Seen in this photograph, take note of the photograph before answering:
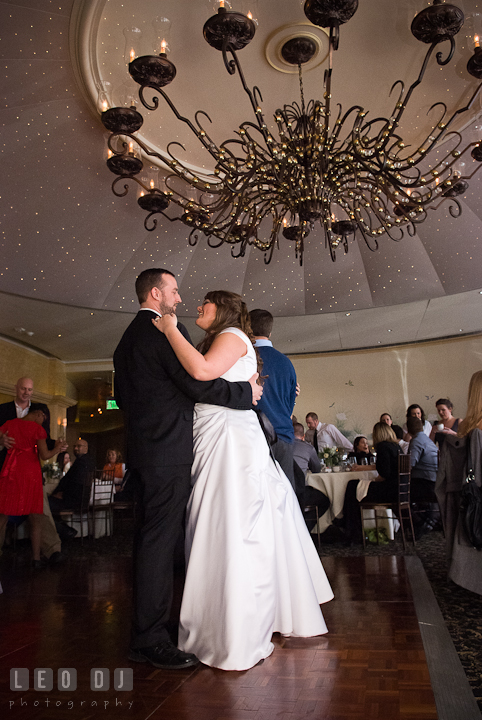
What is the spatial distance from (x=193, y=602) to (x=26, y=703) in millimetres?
623

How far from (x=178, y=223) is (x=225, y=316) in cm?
519

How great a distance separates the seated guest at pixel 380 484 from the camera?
5.18m

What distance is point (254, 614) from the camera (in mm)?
1939

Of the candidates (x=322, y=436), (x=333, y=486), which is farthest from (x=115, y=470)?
(x=333, y=486)

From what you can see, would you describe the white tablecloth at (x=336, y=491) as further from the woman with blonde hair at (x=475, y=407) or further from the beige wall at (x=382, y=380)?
the beige wall at (x=382, y=380)

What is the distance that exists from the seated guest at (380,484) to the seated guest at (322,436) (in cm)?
319

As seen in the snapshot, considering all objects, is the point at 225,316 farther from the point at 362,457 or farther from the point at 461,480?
the point at 362,457

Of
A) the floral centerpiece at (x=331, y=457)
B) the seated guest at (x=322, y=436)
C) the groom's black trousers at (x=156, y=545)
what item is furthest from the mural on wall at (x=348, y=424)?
the groom's black trousers at (x=156, y=545)

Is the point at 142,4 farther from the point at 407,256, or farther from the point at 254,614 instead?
the point at 407,256

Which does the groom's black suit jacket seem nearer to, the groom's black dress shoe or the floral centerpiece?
the groom's black dress shoe

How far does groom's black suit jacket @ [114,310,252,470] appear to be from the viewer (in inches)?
82.7

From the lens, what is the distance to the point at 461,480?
324 centimetres

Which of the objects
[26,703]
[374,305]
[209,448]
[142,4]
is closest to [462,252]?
[374,305]

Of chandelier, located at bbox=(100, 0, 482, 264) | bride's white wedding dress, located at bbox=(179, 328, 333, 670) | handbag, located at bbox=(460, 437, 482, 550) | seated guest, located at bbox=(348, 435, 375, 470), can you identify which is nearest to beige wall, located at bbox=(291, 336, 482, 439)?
seated guest, located at bbox=(348, 435, 375, 470)
